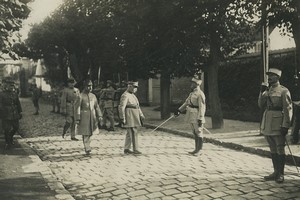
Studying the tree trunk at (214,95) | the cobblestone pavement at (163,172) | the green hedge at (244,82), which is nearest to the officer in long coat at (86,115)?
the cobblestone pavement at (163,172)

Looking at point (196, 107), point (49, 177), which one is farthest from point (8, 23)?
point (196, 107)

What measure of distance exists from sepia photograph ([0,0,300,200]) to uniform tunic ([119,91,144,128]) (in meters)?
0.02

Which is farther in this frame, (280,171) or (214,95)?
(214,95)

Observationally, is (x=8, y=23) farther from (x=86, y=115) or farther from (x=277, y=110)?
(x=277, y=110)

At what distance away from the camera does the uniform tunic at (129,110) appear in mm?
9711

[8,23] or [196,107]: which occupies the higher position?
[8,23]

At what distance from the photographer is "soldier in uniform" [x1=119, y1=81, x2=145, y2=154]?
382 inches

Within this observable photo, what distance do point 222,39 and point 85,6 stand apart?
26.5ft

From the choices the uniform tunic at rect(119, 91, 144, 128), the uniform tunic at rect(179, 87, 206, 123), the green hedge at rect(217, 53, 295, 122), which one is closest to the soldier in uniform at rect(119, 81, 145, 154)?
the uniform tunic at rect(119, 91, 144, 128)

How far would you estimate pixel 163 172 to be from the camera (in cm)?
757

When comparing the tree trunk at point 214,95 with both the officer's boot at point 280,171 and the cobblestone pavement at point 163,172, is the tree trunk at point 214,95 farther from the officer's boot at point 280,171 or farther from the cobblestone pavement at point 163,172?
the officer's boot at point 280,171

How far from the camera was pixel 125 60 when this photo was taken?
17547mm

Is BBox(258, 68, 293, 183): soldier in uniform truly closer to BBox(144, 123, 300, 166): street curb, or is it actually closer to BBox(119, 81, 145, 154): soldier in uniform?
BBox(144, 123, 300, 166): street curb

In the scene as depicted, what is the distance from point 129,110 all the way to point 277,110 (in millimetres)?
3924
